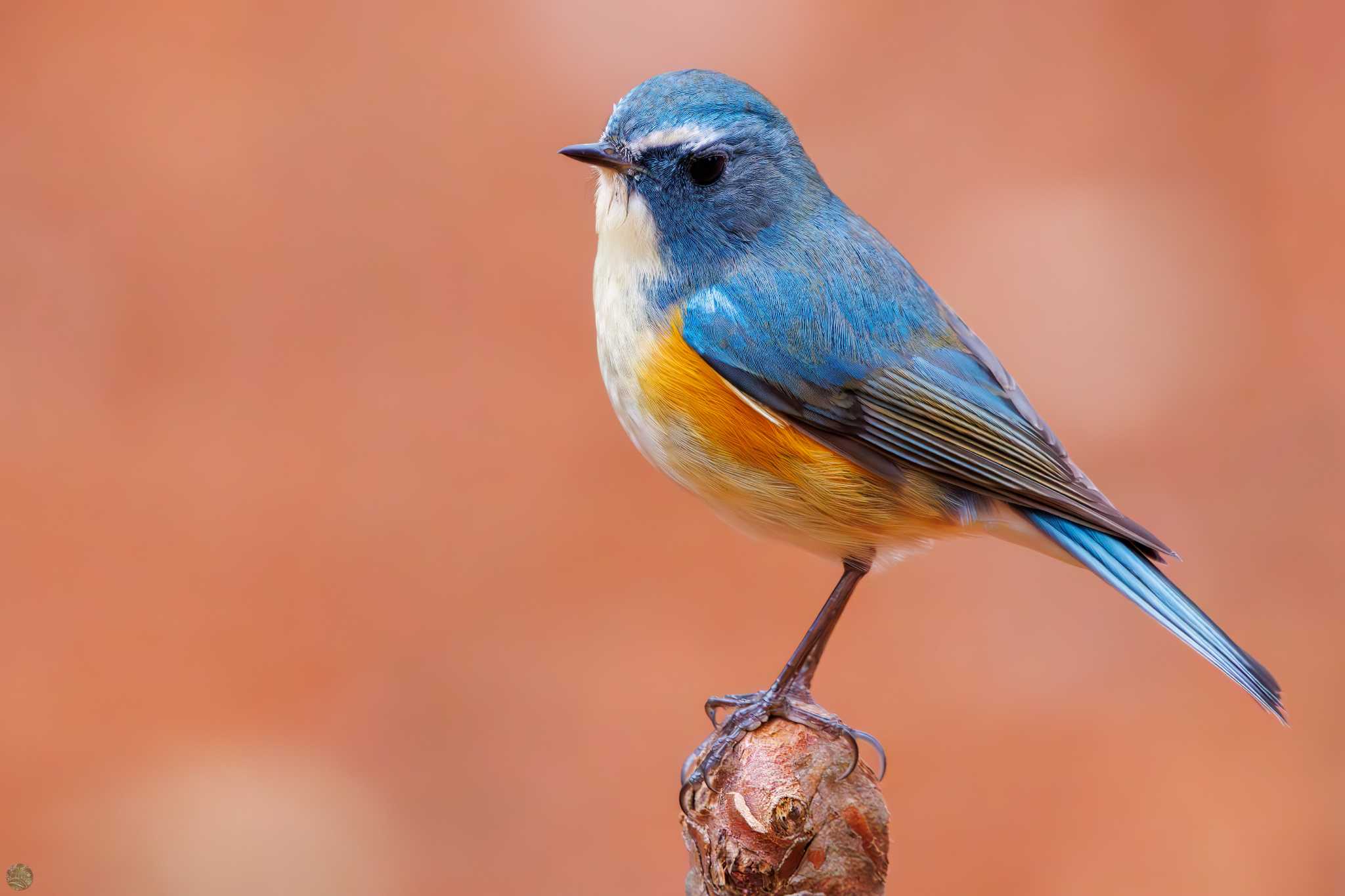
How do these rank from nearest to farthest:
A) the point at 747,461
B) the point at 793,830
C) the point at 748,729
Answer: the point at 793,830, the point at 748,729, the point at 747,461

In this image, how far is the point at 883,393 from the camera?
2373 millimetres

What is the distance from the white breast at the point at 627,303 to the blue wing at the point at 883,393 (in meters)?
0.10

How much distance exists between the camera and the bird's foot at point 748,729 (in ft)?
7.07

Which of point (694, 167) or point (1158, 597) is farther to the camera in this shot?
point (694, 167)

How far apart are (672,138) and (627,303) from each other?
0.30 metres

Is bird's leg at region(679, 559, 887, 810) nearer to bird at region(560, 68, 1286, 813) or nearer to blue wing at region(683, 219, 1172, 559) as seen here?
bird at region(560, 68, 1286, 813)

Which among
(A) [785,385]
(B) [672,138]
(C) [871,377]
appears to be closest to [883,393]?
(C) [871,377]

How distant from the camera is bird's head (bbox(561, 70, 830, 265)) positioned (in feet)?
7.57

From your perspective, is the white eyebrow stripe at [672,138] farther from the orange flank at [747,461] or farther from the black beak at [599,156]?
the orange flank at [747,461]

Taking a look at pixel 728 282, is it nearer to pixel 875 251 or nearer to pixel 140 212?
pixel 875 251

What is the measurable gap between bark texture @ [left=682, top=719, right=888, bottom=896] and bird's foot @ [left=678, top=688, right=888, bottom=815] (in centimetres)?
14

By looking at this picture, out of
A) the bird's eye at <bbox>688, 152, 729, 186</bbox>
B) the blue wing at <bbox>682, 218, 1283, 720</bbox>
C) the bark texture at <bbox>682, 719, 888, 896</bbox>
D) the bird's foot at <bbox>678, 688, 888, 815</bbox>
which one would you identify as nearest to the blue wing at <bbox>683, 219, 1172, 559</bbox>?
the blue wing at <bbox>682, 218, 1283, 720</bbox>

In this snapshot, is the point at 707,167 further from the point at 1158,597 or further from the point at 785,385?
the point at 1158,597

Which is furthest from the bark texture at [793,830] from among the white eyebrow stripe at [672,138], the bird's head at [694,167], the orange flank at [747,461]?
the white eyebrow stripe at [672,138]
